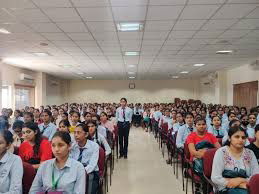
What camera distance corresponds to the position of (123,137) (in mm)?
6711

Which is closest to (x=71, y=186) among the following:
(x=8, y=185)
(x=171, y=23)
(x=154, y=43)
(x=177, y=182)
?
(x=8, y=185)

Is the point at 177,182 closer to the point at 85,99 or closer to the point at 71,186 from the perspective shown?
the point at 71,186

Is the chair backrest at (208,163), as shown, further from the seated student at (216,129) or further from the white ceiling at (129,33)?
the seated student at (216,129)

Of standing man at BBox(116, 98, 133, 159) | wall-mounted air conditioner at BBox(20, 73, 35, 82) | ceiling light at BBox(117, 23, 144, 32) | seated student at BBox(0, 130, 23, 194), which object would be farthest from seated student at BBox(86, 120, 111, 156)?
wall-mounted air conditioner at BBox(20, 73, 35, 82)

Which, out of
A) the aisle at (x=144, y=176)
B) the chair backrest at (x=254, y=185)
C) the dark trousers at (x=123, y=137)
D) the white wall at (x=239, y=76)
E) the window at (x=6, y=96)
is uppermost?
the white wall at (x=239, y=76)

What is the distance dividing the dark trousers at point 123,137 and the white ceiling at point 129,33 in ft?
6.71

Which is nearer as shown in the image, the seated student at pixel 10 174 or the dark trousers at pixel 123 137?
the seated student at pixel 10 174

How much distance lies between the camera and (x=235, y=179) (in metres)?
2.50

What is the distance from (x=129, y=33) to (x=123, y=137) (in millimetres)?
2569

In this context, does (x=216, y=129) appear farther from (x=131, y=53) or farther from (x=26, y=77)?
(x=26, y=77)

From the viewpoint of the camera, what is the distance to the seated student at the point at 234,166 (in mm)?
2494

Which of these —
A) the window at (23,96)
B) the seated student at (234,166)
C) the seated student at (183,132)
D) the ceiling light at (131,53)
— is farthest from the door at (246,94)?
the window at (23,96)

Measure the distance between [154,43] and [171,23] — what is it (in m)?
1.77

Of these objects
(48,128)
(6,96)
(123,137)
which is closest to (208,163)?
(48,128)
